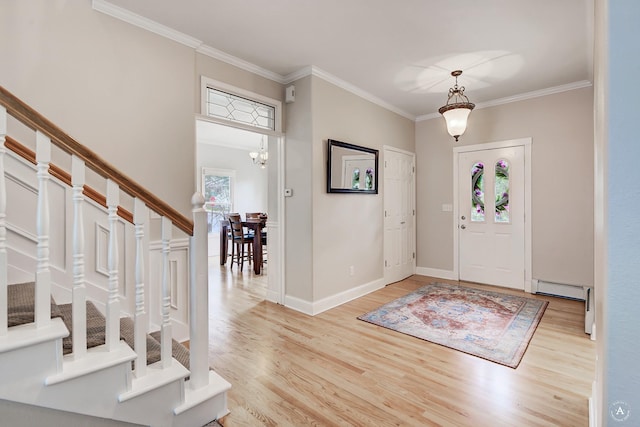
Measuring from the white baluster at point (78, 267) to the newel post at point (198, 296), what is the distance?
0.49 metres

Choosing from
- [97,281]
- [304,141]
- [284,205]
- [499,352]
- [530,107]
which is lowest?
[499,352]

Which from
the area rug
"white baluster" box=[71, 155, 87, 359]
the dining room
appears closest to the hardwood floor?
the area rug

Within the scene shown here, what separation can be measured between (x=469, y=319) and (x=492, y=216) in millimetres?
1949

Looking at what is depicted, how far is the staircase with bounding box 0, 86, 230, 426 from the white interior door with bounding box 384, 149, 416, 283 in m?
3.35

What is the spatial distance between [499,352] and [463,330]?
0.44m

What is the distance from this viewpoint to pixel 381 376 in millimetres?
2193

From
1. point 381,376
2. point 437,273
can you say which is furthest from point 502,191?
point 381,376

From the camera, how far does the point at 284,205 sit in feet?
12.3

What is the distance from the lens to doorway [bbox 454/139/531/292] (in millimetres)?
4297

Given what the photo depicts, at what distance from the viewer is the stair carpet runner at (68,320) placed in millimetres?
1386

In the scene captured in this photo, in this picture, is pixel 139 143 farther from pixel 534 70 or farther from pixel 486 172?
pixel 486 172

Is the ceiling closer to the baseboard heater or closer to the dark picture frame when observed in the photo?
the dark picture frame

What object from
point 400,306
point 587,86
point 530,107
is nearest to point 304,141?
point 400,306

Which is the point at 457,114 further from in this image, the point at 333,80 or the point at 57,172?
the point at 57,172
